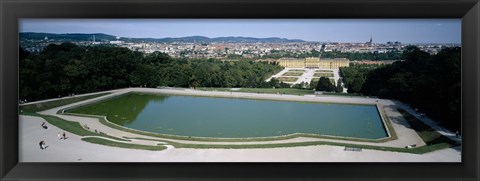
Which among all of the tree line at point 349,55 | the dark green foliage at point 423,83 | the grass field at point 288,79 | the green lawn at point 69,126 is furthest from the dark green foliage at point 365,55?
the green lawn at point 69,126

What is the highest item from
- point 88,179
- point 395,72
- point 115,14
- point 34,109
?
point 115,14

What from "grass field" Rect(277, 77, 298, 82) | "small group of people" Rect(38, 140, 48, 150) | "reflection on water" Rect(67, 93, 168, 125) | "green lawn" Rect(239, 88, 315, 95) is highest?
"grass field" Rect(277, 77, 298, 82)

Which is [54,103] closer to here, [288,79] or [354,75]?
[288,79]

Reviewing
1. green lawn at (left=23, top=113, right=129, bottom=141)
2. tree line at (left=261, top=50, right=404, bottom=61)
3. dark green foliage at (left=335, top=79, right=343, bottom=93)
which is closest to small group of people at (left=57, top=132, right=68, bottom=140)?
green lawn at (left=23, top=113, right=129, bottom=141)

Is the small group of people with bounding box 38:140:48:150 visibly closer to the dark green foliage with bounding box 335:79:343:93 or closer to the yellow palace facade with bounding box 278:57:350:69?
the yellow palace facade with bounding box 278:57:350:69

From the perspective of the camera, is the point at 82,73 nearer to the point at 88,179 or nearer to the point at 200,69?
the point at 200,69

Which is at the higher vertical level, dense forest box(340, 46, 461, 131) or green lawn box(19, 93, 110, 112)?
dense forest box(340, 46, 461, 131)

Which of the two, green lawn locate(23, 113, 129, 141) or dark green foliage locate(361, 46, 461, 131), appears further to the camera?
green lawn locate(23, 113, 129, 141)

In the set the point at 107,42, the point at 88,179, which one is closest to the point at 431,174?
the point at 88,179
